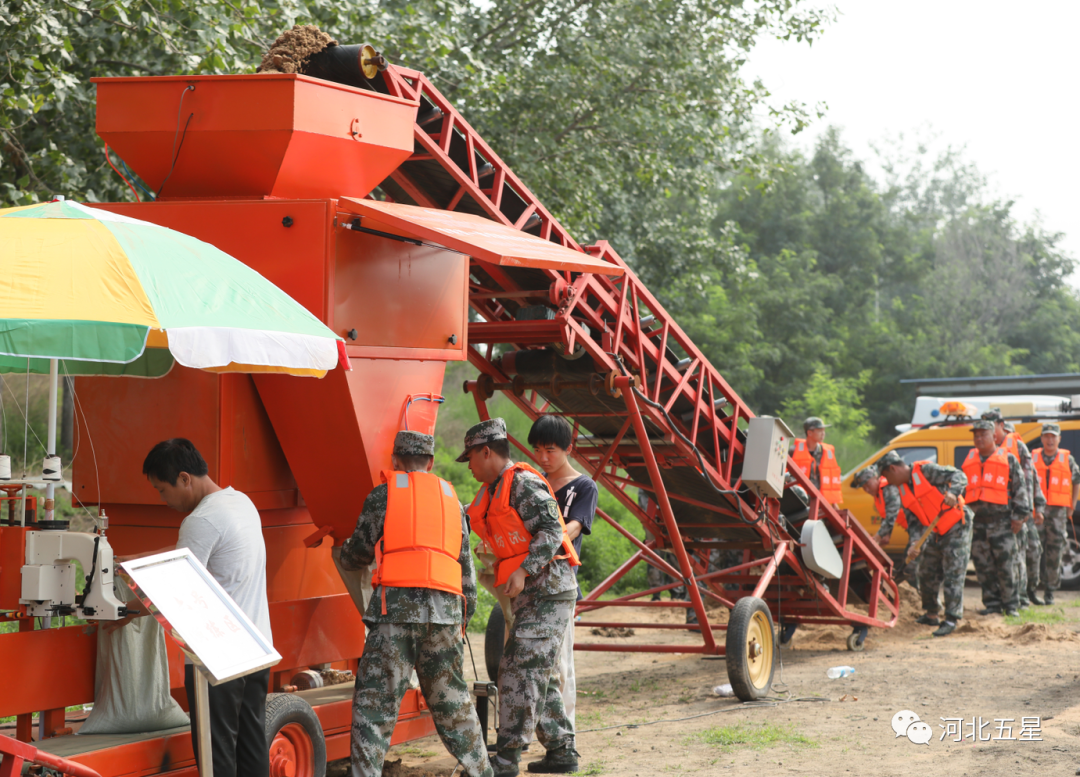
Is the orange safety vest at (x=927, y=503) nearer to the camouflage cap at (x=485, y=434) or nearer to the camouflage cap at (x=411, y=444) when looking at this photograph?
the camouflage cap at (x=485, y=434)

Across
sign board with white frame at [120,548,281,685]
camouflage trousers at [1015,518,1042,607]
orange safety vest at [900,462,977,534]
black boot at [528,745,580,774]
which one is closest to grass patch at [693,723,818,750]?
black boot at [528,745,580,774]

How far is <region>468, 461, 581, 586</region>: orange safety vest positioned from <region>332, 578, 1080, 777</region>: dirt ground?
126 centimetres

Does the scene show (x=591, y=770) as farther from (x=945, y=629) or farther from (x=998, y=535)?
(x=998, y=535)

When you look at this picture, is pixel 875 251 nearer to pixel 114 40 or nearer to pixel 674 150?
pixel 674 150

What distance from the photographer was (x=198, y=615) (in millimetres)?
3666

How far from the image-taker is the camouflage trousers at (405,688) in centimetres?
478

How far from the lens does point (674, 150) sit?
15.7 metres

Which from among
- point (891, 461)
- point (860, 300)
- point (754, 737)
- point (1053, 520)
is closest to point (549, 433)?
point (754, 737)

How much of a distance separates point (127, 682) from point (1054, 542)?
486 inches

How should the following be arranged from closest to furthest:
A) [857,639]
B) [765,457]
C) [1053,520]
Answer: [765,457] < [857,639] < [1053,520]

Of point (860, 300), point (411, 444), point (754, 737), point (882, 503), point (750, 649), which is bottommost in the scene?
point (754, 737)

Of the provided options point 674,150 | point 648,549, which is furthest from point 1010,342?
point 648,549

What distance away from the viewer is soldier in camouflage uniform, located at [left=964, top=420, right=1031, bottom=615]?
11.9 meters

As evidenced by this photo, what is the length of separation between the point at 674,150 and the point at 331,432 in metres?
11.5
